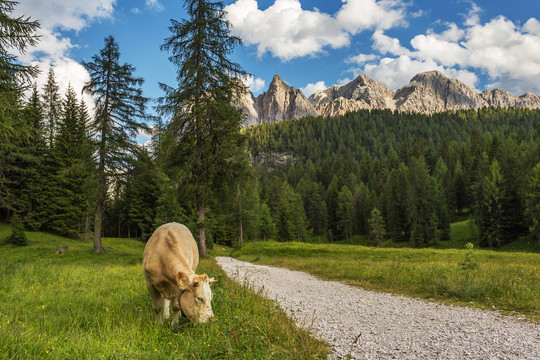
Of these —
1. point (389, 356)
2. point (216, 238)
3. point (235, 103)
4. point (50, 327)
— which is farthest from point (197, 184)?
point (216, 238)

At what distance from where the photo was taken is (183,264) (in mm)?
5070

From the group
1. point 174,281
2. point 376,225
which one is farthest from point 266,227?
point 174,281

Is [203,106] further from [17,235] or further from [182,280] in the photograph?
[17,235]

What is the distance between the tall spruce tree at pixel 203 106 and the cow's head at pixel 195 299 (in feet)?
47.3

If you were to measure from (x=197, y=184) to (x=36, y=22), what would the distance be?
38.0 feet

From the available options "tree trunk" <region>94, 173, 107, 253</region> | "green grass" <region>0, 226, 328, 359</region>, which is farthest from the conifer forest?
"green grass" <region>0, 226, 328, 359</region>

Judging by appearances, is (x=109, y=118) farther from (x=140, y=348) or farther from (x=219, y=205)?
(x=140, y=348)

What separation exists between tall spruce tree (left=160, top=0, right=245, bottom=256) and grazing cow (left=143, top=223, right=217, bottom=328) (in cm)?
1309

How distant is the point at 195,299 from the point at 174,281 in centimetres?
67

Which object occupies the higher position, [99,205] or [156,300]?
[99,205]

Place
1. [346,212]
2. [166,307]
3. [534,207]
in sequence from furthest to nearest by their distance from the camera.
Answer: [346,212] → [534,207] → [166,307]

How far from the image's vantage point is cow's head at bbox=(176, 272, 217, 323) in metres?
4.33

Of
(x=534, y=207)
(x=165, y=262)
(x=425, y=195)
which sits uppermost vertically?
(x=425, y=195)

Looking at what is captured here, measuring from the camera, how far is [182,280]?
452 cm
